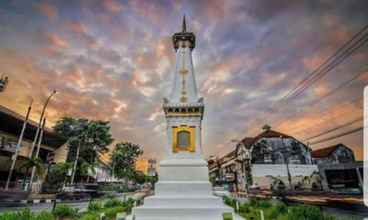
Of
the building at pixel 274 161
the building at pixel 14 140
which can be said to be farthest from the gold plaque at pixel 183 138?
the building at pixel 274 161

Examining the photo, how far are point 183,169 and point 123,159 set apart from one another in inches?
1783

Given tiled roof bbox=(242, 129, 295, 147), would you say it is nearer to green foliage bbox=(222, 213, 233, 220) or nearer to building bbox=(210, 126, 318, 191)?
building bbox=(210, 126, 318, 191)

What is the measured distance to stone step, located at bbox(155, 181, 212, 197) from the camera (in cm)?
1259

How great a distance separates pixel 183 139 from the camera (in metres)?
14.3

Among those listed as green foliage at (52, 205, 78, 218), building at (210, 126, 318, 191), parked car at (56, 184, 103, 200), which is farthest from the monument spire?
building at (210, 126, 318, 191)

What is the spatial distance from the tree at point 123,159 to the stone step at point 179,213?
45220mm

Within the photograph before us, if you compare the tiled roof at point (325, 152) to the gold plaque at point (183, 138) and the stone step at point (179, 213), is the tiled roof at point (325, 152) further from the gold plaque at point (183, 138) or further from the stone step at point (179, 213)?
the stone step at point (179, 213)

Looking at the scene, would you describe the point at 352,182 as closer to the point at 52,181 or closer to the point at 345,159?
the point at 345,159

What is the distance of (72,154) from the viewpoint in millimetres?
39219

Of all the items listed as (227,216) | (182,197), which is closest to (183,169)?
(182,197)

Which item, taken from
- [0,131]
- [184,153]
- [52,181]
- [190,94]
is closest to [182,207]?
[184,153]

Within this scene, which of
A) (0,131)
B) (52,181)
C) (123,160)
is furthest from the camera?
(123,160)

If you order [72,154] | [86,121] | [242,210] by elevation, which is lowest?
[242,210]

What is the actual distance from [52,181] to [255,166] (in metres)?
34.1
